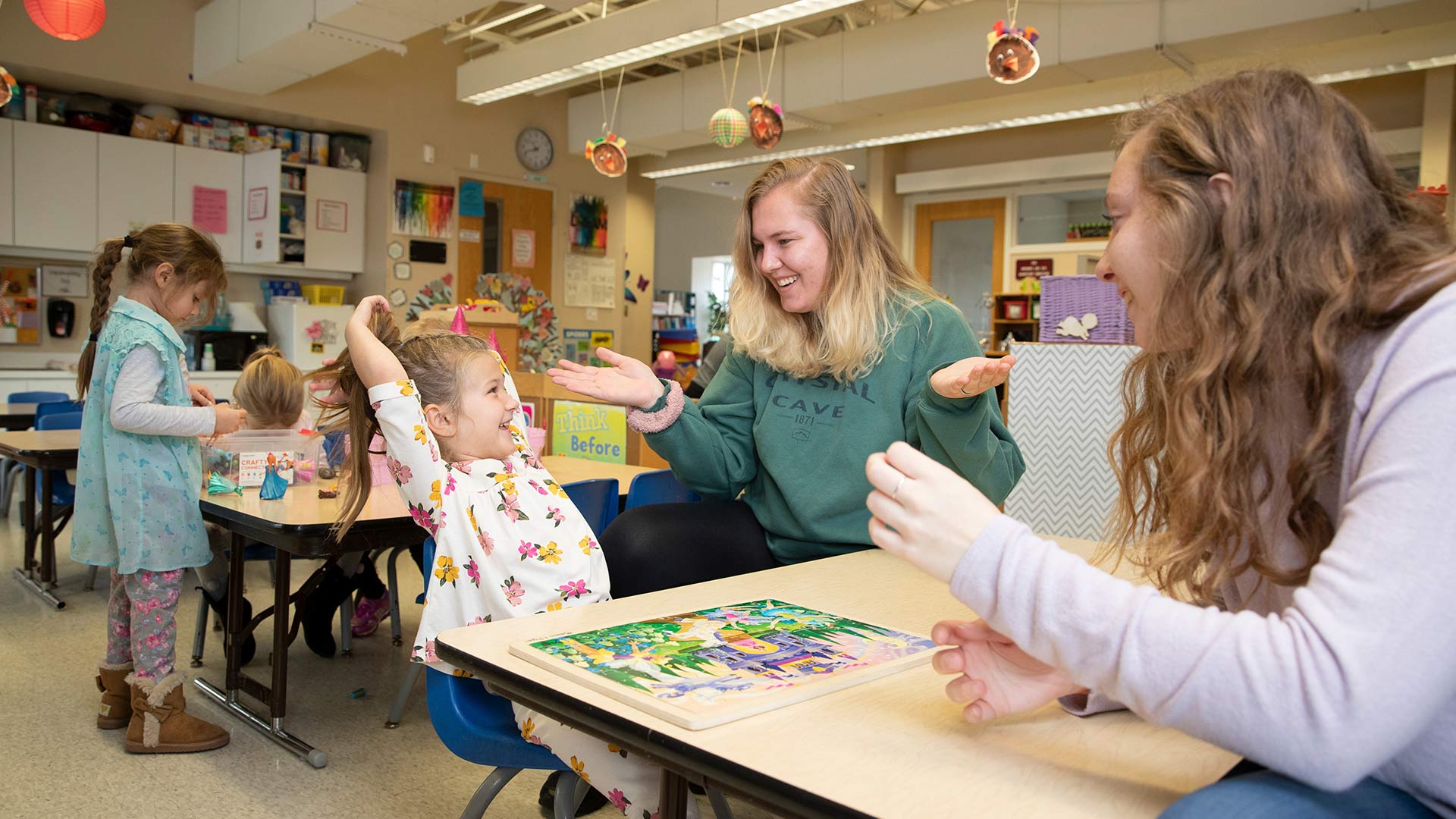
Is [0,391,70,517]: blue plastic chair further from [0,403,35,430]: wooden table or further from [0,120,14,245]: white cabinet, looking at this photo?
[0,120,14,245]: white cabinet

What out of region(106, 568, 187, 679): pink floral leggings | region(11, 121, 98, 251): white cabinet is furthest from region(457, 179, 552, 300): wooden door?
region(106, 568, 187, 679): pink floral leggings

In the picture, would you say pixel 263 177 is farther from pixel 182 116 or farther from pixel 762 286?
pixel 762 286

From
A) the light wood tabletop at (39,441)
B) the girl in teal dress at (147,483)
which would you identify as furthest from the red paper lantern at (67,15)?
the girl in teal dress at (147,483)

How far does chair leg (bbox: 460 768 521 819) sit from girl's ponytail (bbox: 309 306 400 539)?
58 centimetres

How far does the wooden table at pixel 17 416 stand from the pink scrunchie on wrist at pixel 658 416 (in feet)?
15.9

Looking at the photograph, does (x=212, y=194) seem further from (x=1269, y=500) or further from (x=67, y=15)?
(x=1269, y=500)

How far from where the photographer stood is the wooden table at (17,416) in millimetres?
5230

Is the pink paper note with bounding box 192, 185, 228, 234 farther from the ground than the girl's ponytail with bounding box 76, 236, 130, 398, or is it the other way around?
the pink paper note with bounding box 192, 185, 228, 234

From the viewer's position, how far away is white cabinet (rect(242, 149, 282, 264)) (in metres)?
7.13

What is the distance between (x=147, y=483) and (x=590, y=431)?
1583mm

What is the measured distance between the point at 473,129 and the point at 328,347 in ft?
7.61

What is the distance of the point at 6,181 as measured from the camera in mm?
6223

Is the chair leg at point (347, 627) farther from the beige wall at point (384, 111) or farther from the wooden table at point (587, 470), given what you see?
the beige wall at point (384, 111)

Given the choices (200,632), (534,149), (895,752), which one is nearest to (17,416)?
(200,632)
